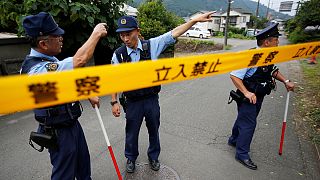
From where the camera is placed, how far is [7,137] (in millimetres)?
4270

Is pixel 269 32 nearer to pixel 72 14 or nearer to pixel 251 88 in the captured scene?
pixel 251 88

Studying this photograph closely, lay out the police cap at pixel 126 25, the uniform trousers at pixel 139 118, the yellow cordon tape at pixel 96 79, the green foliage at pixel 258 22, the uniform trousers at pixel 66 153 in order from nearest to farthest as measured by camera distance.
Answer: the yellow cordon tape at pixel 96 79 < the uniform trousers at pixel 66 153 < the police cap at pixel 126 25 < the uniform trousers at pixel 139 118 < the green foliage at pixel 258 22

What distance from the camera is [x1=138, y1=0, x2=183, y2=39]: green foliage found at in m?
11.3

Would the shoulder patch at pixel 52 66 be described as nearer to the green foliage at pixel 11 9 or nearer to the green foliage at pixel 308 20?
the green foliage at pixel 11 9

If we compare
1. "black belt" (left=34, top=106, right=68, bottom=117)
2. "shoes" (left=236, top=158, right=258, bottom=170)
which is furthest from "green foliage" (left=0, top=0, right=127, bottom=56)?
"shoes" (left=236, top=158, right=258, bottom=170)

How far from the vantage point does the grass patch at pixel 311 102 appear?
15.0 ft

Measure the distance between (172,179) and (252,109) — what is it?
1.53 metres

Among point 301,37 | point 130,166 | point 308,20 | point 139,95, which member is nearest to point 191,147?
point 130,166

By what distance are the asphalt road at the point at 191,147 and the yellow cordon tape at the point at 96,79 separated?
6.05ft

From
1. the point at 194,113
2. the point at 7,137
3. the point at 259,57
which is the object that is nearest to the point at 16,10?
the point at 7,137

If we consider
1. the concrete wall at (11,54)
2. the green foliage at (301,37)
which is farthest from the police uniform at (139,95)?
the green foliage at (301,37)

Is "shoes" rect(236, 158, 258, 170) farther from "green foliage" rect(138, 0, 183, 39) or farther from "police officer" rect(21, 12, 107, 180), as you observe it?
"green foliage" rect(138, 0, 183, 39)

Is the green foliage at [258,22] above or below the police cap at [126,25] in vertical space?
below

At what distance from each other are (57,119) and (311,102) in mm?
6482
